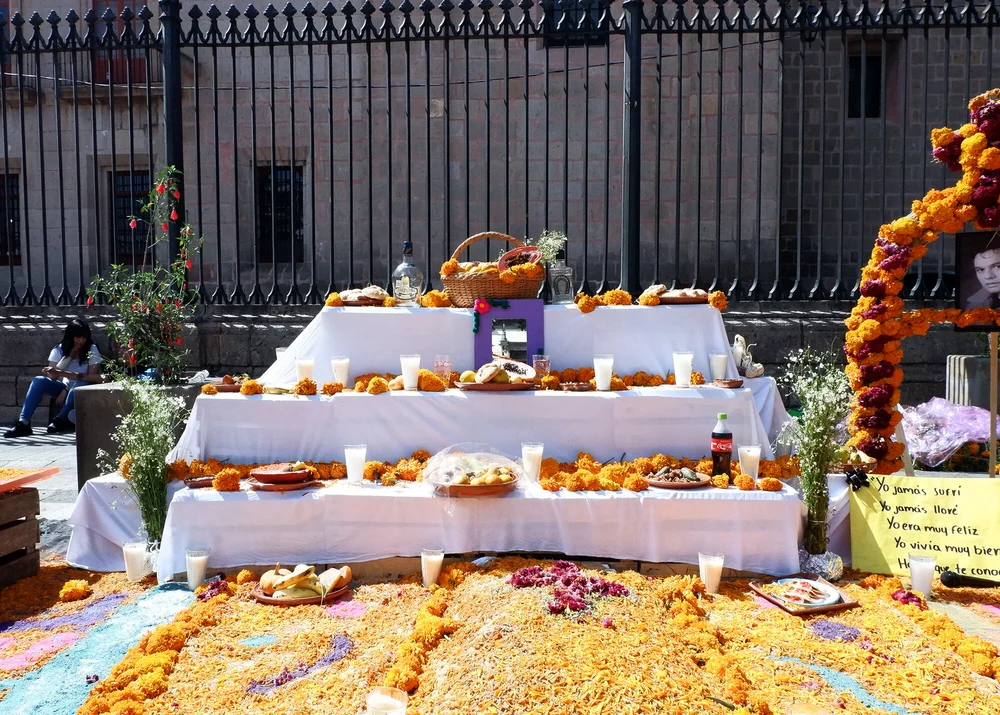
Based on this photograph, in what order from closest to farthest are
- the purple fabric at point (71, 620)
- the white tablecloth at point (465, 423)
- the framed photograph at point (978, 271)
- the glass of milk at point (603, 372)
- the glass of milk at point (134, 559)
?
the purple fabric at point (71, 620), the glass of milk at point (134, 559), the white tablecloth at point (465, 423), the glass of milk at point (603, 372), the framed photograph at point (978, 271)

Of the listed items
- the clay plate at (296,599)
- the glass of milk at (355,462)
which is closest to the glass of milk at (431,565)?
the clay plate at (296,599)

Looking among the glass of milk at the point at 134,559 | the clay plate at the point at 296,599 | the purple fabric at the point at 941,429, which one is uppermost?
the purple fabric at the point at 941,429

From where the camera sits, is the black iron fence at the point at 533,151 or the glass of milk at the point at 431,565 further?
the black iron fence at the point at 533,151

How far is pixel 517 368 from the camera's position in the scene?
480 cm

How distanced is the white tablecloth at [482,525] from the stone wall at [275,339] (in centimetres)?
357

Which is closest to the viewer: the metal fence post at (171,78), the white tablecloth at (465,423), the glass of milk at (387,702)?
the glass of milk at (387,702)

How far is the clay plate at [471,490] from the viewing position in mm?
4035

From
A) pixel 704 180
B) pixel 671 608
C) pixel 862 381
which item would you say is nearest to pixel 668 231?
pixel 704 180

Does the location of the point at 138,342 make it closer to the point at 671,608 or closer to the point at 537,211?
the point at 671,608

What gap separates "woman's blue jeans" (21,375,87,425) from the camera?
25.8 feet

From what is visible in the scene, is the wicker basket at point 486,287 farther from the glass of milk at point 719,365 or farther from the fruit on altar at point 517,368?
the glass of milk at point 719,365

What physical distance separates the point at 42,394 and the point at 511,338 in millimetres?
5481

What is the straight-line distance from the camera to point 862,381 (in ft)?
16.1

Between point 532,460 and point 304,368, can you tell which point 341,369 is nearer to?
point 304,368
